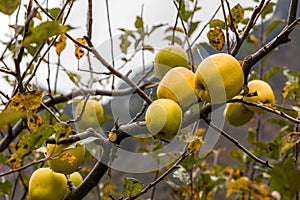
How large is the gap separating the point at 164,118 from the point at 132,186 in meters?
0.14

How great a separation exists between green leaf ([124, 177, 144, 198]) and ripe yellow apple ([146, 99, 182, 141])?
9 centimetres

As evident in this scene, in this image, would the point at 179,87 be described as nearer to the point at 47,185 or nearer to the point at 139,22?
the point at 47,185

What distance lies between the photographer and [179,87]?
654 millimetres

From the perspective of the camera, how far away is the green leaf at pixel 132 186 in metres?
0.66

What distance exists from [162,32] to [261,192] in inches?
35.5

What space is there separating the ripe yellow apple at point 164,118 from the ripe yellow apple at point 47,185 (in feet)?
0.69

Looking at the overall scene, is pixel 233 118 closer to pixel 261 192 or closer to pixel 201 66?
pixel 201 66

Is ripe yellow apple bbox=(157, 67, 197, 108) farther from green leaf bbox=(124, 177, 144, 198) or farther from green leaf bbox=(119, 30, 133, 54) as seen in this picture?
green leaf bbox=(119, 30, 133, 54)

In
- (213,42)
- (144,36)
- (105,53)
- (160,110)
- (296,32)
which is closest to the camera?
(160,110)

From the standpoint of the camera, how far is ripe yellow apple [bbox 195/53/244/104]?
1.96 ft

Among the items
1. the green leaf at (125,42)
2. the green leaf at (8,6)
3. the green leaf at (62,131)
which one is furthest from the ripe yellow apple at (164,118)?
the green leaf at (125,42)

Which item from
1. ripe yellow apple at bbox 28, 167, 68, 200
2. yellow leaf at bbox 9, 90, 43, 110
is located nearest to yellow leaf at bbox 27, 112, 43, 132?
yellow leaf at bbox 9, 90, 43, 110

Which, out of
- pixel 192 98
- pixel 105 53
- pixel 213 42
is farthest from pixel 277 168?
pixel 105 53

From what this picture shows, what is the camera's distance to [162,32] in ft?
4.05
